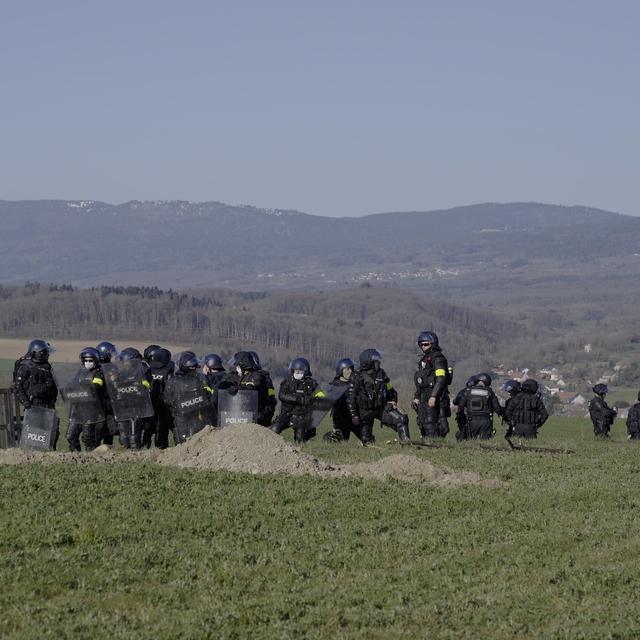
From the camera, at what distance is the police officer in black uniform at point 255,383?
74.6 feet


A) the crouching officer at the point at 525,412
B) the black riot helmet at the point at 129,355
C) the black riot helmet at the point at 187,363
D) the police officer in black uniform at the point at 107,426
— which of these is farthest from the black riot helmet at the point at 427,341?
the police officer in black uniform at the point at 107,426

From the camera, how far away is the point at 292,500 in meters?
15.3

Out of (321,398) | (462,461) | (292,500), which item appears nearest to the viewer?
(292,500)

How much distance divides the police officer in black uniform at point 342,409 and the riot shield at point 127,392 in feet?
12.1

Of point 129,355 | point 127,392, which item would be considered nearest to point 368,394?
point 129,355

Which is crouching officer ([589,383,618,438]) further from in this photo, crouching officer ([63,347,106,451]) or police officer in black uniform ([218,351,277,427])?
crouching officer ([63,347,106,451])

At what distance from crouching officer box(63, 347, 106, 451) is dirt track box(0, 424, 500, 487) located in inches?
145

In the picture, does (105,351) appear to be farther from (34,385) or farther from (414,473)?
(414,473)

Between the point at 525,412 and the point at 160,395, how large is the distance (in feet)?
25.2

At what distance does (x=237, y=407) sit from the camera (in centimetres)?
2223

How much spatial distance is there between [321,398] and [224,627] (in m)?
13.5

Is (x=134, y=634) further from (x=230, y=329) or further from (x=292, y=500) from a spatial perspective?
(x=230, y=329)

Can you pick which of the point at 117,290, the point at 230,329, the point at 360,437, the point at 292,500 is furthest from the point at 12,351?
the point at 292,500

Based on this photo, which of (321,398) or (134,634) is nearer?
(134,634)
